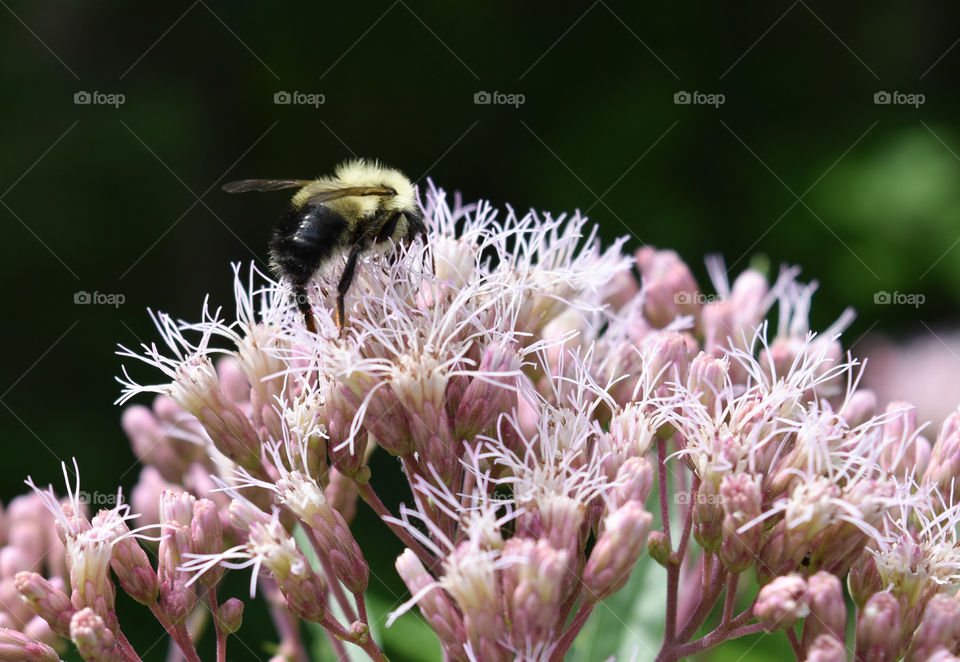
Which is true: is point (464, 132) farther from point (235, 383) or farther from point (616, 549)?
point (616, 549)

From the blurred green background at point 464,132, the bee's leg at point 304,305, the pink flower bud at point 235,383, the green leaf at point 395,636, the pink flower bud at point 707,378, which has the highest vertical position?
the blurred green background at point 464,132

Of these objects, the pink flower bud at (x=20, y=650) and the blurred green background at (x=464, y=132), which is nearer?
the pink flower bud at (x=20, y=650)

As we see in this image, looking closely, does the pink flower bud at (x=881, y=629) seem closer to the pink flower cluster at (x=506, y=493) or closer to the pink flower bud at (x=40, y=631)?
the pink flower cluster at (x=506, y=493)

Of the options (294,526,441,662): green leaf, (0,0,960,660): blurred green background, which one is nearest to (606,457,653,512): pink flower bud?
(294,526,441,662): green leaf

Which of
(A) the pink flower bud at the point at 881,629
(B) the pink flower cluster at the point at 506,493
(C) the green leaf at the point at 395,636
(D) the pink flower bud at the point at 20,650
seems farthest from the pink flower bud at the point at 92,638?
(A) the pink flower bud at the point at 881,629

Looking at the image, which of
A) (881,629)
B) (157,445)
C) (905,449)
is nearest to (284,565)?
(157,445)

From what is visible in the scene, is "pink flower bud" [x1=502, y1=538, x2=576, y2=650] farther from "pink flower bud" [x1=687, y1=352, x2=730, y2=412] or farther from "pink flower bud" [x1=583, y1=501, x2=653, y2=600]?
"pink flower bud" [x1=687, y1=352, x2=730, y2=412]
